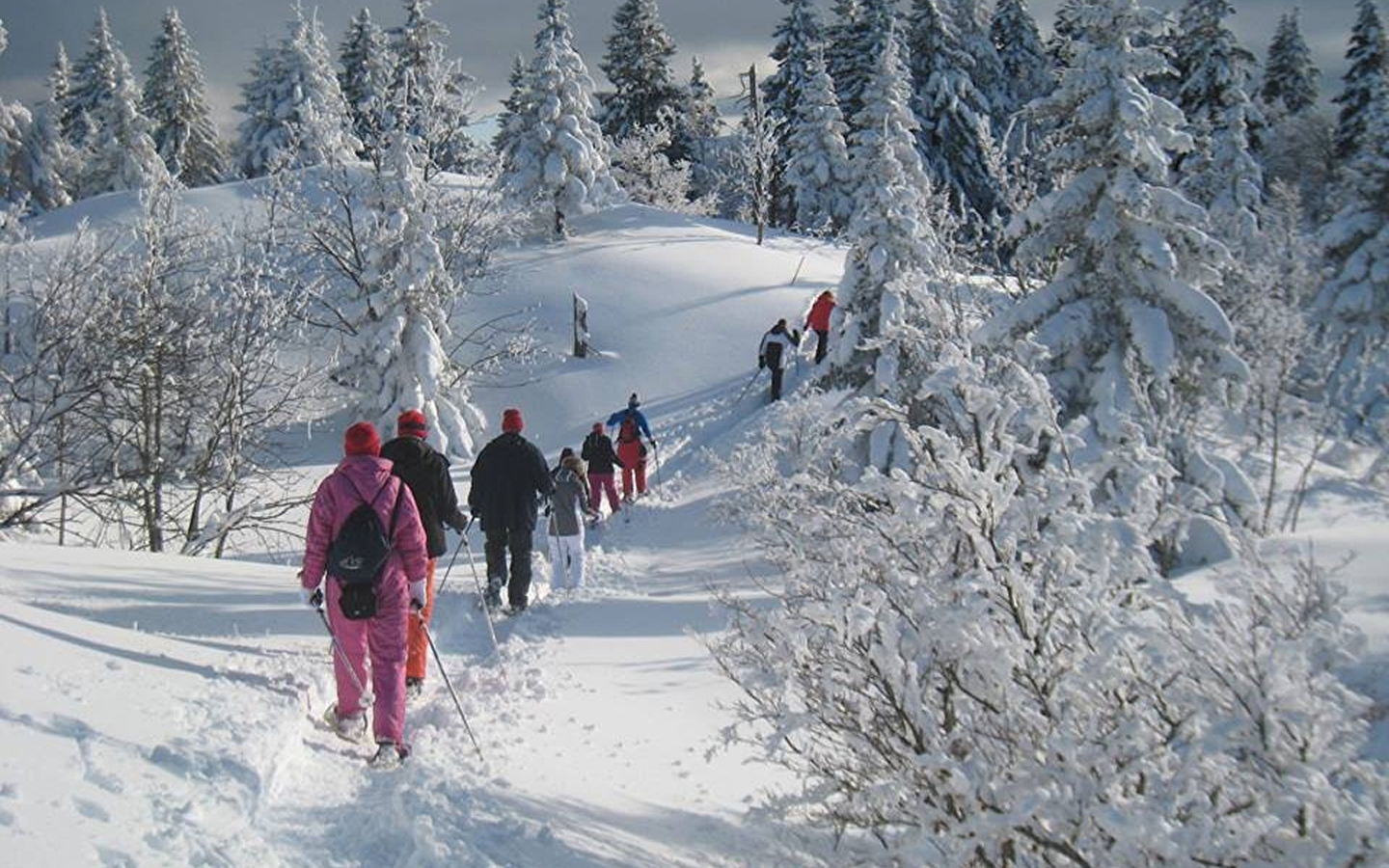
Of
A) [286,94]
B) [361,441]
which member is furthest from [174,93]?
[361,441]

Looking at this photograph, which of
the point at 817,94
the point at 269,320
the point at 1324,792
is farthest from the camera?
the point at 817,94

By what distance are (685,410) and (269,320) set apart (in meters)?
10.7

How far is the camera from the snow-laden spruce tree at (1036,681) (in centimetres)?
272

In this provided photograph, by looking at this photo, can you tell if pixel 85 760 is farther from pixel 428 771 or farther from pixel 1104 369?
pixel 1104 369

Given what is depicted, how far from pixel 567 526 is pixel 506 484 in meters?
2.23

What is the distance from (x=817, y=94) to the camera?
122ft

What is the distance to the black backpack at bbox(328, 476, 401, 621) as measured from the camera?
16.5 feet

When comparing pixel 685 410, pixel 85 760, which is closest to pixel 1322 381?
pixel 685 410

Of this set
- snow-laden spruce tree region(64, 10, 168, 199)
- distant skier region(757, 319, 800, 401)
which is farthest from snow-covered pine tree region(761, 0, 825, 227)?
snow-laden spruce tree region(64, 10, 168, 199)

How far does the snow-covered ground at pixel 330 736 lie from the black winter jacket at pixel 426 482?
0.91m

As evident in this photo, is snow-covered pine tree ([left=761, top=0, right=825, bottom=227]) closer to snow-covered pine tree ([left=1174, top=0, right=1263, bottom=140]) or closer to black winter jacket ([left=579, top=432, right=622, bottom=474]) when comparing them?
snow-covered pine tree ([left=1174, top=0, right=1263, bottom=140])

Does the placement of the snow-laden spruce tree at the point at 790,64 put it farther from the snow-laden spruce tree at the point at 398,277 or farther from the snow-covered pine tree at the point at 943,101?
the snow-laden spruce tree at the point at 398,277

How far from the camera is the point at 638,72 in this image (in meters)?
46.5

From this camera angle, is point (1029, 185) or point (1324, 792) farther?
point (1029, 185)
